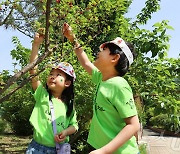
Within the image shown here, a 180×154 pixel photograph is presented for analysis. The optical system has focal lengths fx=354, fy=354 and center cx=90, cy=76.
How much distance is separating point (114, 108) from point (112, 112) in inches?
1.1

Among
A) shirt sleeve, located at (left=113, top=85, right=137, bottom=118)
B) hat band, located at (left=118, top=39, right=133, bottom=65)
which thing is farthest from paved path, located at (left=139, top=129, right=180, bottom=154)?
shirt sleeve, located at (left=113, top=85, right=137, bottom=118)

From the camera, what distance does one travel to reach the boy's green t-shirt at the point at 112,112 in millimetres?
1992

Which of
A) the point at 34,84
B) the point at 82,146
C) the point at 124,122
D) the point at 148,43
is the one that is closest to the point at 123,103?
the point at 124,122

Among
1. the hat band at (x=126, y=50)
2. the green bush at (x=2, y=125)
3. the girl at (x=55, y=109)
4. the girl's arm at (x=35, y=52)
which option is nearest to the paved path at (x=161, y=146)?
the green bush at (x=2, y=125)

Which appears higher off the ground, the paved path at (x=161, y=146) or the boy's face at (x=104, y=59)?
the boy's face at (x=104, y=59)

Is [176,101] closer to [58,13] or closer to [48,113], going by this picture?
[58,13]

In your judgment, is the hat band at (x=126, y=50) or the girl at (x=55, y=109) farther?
the girl at (x=55, y=109)

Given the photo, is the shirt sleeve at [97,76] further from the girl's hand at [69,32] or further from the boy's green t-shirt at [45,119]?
the boy's green t-shirt at [45,119]

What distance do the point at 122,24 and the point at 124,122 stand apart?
5832mm

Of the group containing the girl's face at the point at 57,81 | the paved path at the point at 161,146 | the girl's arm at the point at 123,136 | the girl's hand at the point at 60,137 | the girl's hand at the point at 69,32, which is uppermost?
the girl's hand at the point at 69,32

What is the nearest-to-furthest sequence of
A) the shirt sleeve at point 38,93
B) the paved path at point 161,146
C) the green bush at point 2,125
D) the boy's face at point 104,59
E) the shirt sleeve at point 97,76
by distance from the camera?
the boy's face at point 104,59
the shirt sleeve at point 97,76
the shirt sleeve at point 38,93
the paved path at point 161,146
the green bush at point 2,125

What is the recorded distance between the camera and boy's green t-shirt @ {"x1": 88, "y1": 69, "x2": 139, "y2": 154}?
6.54 feet

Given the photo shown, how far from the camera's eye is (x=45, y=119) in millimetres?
2631

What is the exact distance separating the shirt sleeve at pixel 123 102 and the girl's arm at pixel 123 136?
3 cm
